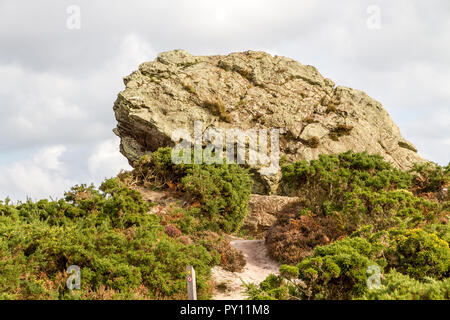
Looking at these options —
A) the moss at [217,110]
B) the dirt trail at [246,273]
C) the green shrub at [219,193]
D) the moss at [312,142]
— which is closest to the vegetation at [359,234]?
the dirt trail at [246,273]

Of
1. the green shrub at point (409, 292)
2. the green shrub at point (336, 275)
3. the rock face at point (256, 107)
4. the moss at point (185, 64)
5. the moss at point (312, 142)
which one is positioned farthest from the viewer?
the moss at point (185, 64)

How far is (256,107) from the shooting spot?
30828 mm

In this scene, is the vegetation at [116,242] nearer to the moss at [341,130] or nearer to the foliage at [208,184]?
the foliage at [208,184]

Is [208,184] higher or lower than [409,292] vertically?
higher

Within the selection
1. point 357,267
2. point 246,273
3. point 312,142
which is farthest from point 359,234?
point 312,142

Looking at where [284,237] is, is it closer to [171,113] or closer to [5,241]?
[5,241]

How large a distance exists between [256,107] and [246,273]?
20.1 metres

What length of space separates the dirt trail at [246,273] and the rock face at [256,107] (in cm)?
1199

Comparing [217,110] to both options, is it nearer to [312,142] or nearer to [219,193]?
[312,142]

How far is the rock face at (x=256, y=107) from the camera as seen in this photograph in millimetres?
27953

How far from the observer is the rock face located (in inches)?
1101

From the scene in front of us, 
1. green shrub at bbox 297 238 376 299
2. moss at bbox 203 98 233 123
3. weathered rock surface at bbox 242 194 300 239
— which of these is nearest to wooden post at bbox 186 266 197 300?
green shrub at bbox 297 238 376 299

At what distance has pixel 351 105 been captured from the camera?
33.3 metres

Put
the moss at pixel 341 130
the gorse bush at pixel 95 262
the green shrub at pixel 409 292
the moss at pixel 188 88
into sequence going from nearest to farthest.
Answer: the green shrub at pixel 409 292 < the gorse bush at pixel 95 262 < the moss at pixel 188 88 < the moss at pixel 341 130
